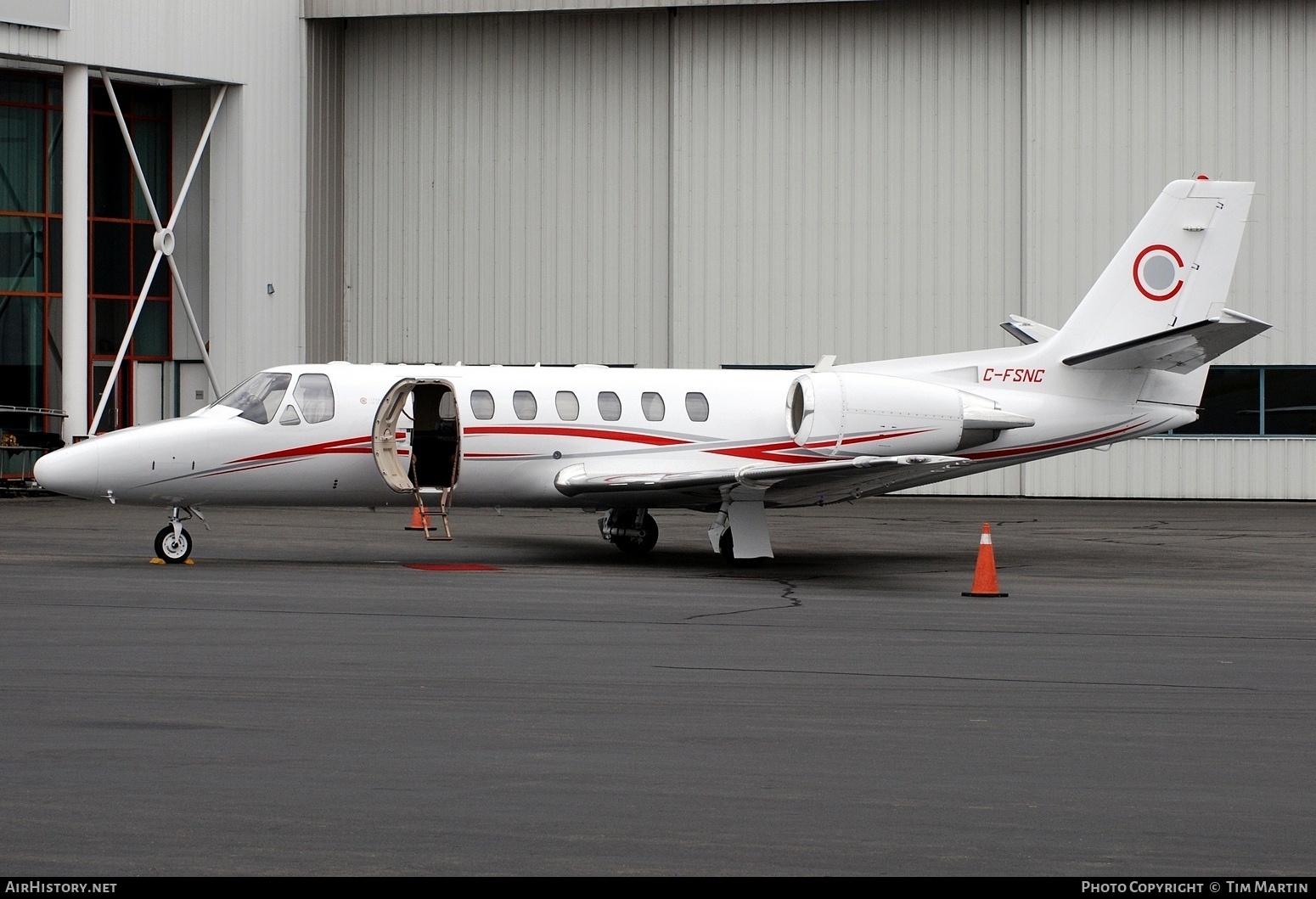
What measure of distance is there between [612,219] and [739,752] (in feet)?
90.8

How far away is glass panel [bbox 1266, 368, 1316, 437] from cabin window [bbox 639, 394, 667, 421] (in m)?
17.4

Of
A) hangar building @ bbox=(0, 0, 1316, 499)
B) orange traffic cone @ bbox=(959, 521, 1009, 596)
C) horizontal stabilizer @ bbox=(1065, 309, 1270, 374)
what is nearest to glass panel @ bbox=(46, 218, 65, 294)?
hangar building @ bbox=(0, 0, 1316, 499)

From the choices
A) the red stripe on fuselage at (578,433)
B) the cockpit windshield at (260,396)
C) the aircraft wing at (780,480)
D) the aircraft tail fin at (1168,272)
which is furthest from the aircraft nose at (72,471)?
the aircraft tail fin at (1168,272)

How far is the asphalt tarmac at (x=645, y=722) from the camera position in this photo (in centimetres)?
620

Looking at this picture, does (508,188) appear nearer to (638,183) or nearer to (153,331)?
(638,183)

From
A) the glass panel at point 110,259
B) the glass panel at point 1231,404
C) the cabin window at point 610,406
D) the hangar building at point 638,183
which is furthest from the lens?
the glass panel at point 110,259

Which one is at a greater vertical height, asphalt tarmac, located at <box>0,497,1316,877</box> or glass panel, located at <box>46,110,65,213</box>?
glass panel, located at <box>46,110,65,213</box>

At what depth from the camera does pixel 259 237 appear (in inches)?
1342

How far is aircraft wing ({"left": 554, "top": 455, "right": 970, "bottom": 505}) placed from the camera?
17172 millimetres

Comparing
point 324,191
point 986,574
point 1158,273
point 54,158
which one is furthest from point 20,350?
point 986,574

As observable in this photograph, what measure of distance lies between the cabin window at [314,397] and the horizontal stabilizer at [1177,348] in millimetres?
9390

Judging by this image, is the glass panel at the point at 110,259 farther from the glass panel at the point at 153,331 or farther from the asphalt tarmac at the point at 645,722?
the asphalt tarmac at the point at 645,722

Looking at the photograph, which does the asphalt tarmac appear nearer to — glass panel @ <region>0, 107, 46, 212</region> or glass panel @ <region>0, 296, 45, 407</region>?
glass panel @ <region>0, 296, 45, 407</region>

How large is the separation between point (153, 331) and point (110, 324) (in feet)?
3.17
